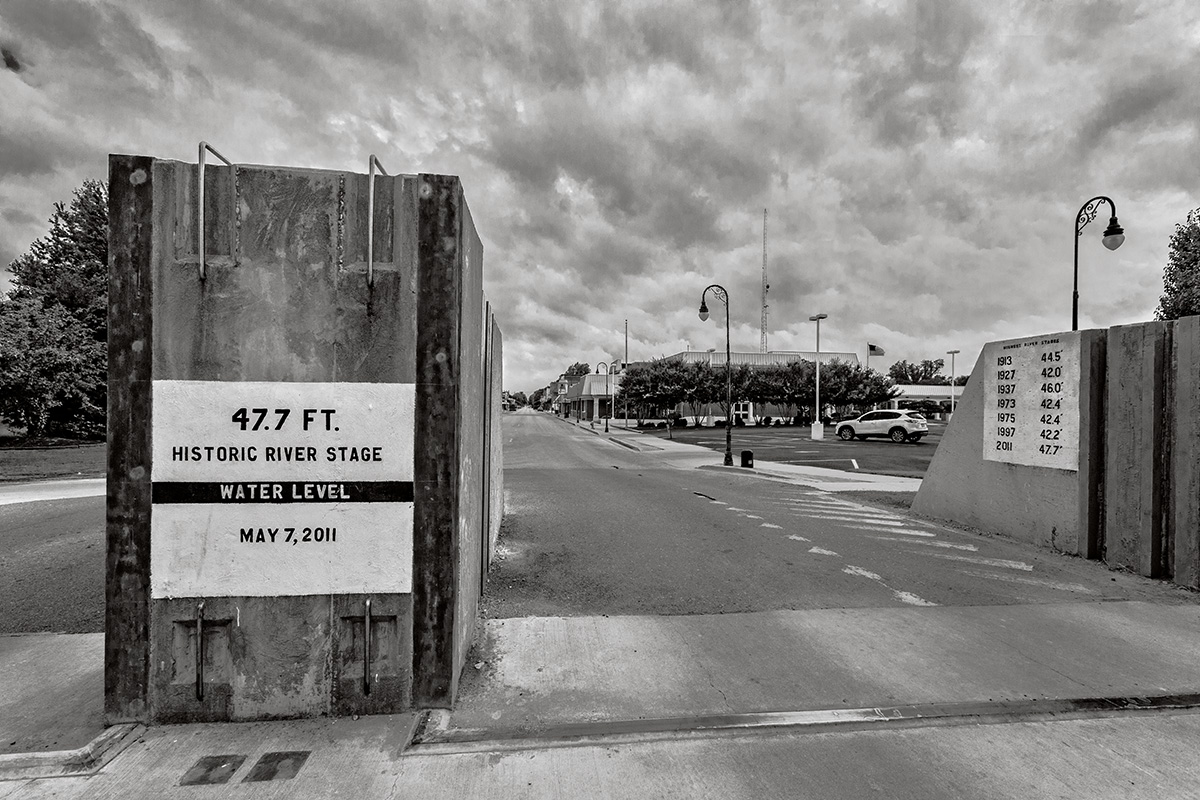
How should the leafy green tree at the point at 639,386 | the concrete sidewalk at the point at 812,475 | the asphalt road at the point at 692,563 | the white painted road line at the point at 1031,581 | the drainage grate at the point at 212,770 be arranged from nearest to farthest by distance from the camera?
the drainage grate at the point at 212,770, the asphalt road at the point at 692,563, the white painted road line at the point at 1031,581, the concrete sidewalk at the point at 812,475, the leafy green tree at the point at 639,386

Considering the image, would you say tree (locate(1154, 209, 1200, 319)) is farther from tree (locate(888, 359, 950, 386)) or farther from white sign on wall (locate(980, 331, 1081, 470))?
tree (locate(888, 359, 950, 386))

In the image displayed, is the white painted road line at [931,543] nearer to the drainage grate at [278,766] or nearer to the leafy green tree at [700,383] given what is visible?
the drainage grate at [278,766]

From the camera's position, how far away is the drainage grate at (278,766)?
292cm

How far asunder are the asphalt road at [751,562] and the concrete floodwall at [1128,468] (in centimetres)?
36

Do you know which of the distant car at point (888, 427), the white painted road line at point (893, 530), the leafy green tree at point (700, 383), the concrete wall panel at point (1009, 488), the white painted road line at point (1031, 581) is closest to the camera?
the white painted road line at point (1031, 581)

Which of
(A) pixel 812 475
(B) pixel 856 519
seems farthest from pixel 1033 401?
(A) pixel 812 475

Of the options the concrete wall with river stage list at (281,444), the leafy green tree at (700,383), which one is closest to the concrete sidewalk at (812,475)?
the concrete wall with river stage list at (281,444)

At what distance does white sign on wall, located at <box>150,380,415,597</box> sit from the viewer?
338 cm

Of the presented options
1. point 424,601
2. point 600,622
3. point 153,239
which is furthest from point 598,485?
point 153,239

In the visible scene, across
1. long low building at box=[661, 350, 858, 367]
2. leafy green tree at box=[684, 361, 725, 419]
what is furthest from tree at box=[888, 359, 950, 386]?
leafy green tree at box=[684, 361, 725, 419]

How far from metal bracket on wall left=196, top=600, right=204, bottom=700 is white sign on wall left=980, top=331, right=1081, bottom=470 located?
957 cm

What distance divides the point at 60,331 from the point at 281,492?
26.6m

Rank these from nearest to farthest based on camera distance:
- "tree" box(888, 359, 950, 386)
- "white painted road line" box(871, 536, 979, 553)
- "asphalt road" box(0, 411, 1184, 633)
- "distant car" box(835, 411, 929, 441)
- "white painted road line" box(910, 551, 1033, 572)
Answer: "asphalt road" box(0, 411, 1184, 633), "white painted road line" box(910, 551, 1033, 572), "white painted road line" box(871, 536, 979, 553), "distant car" box(835, 411, 929, 441), "tree" box(888, 359, 950, 386)

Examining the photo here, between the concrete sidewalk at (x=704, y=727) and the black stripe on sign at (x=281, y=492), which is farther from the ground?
the black stripe on sign at (x=281, y=492)
